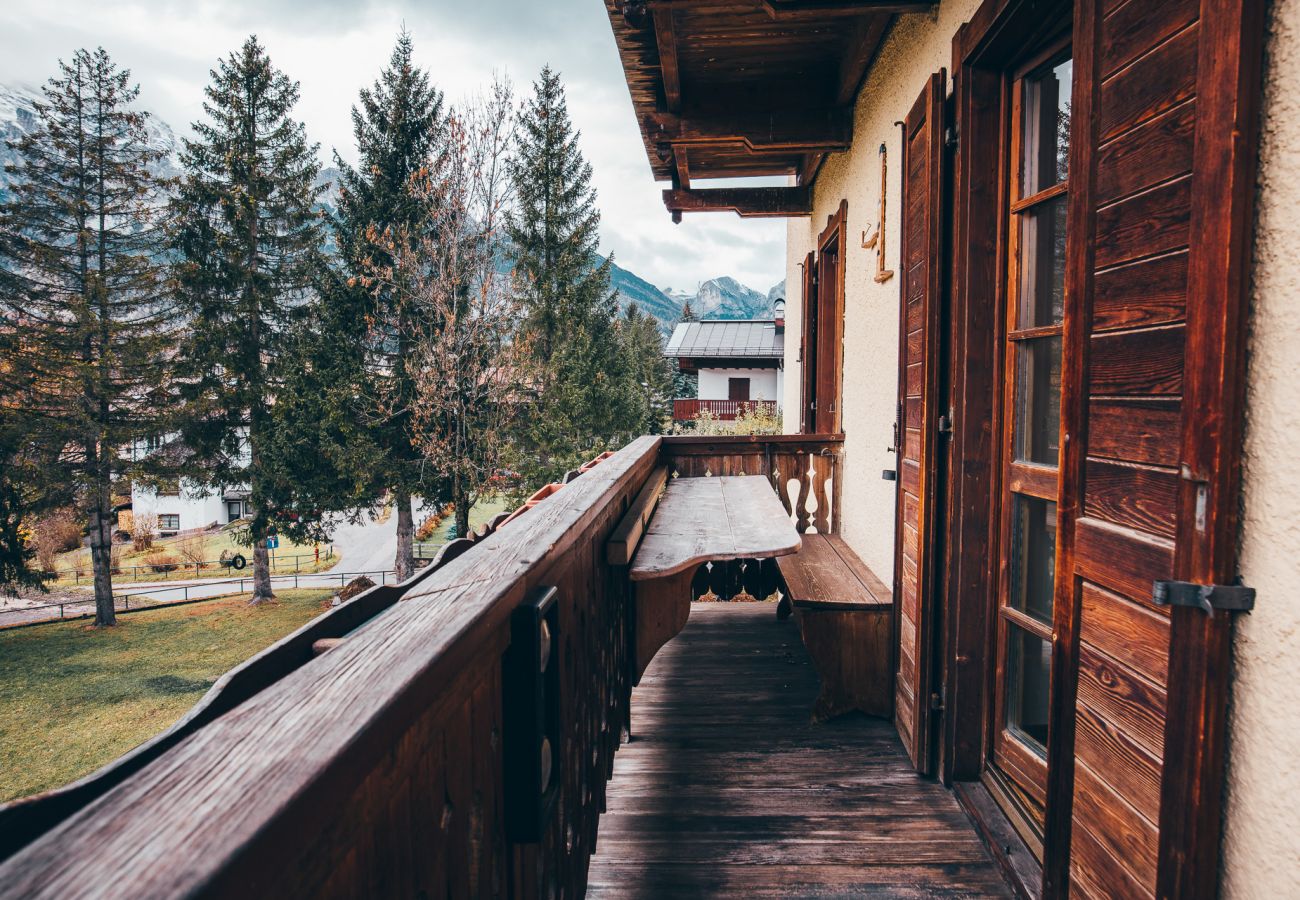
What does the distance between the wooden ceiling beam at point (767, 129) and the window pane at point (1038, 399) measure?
256cm

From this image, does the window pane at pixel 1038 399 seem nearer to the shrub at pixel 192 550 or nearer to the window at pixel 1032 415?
the window at pixel 1032 415

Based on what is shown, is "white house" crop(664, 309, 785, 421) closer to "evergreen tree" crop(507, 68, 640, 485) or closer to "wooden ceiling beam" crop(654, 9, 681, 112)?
"evergreen tree" crop(507, 68, 640, 485)

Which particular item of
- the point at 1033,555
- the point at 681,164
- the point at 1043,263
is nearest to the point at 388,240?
the point at 681,164

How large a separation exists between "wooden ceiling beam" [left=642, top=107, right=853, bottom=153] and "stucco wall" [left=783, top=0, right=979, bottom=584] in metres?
0.13

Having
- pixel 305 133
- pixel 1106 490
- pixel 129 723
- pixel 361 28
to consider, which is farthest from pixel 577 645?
pixel 361 28

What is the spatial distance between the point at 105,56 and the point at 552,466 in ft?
54.7

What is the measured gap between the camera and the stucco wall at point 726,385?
26.9 metres

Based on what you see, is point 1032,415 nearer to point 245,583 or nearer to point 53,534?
point 53,534

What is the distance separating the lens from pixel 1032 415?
216 centimetres

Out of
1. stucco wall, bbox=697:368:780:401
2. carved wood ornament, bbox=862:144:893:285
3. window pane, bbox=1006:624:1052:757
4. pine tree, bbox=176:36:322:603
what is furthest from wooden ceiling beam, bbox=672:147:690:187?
stucco wall, bbox=697:368:780:401

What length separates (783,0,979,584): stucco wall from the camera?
9.85ft

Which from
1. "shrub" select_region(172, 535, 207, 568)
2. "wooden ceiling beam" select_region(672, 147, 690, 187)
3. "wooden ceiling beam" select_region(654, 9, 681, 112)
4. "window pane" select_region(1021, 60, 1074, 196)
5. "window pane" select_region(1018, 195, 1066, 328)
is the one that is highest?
"wooden ceiling beam" select_region(672, 147, 690, 187)

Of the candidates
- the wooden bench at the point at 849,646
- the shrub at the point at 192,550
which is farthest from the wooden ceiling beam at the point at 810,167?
the shrub at the point at 192,550

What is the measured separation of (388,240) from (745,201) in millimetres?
13065
